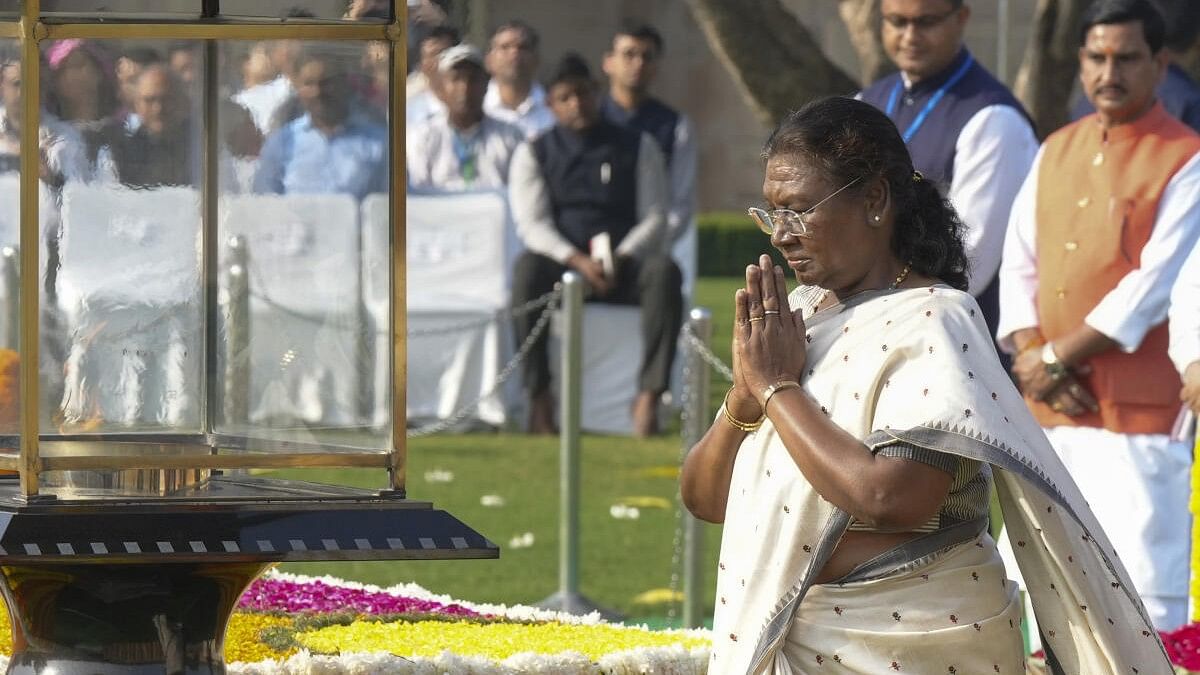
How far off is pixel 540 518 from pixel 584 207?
127 inches

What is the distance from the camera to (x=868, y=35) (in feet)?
43.3

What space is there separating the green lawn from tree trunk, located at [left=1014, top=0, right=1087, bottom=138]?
3064mm

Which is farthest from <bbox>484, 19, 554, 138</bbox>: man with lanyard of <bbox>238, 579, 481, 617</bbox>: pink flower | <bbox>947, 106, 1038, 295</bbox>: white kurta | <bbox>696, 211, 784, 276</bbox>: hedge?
<bbox>696, 211, 784, 276</bbox>: hedge

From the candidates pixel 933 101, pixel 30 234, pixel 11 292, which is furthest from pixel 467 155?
pixel 30 234

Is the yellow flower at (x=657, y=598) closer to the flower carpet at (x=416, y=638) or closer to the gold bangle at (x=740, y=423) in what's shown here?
the flower carpet at (x=416, y=638)

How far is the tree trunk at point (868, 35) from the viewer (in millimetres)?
13031

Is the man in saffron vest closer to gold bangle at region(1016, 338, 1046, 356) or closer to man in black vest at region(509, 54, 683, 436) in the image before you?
gold bangle at region(1016, 338, 1046, 356)

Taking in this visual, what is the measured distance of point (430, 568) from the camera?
8.98 metres

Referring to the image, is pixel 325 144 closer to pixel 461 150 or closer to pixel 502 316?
pixel 502 316

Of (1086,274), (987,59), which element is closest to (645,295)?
(1086,274)

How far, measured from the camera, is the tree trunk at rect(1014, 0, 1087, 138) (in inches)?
482

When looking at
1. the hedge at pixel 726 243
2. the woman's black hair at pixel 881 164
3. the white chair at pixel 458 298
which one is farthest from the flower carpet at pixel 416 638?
the hedge at pixel 726 243

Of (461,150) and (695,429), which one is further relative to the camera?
(461,150)

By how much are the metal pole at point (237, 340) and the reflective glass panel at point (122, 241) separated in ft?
0.19
